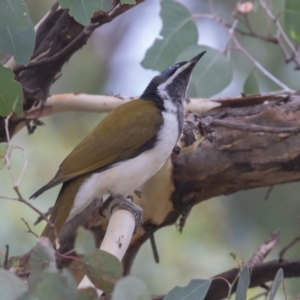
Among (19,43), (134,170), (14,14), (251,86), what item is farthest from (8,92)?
(251,86)

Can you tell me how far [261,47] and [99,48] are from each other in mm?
1652

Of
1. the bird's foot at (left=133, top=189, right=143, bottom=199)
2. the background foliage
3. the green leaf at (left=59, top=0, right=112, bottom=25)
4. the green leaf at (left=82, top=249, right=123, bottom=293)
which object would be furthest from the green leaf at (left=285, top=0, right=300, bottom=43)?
the green leaf at (left=82, top=249, right=123, bottom=293)

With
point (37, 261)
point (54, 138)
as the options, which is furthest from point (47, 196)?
point (37, 261)

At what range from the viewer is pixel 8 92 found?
174 centimetres

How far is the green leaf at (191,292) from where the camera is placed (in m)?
1.56

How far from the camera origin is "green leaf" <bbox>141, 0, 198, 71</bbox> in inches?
111

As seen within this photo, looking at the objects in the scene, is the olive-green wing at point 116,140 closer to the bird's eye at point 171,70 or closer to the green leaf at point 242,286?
the bird's eye at point 171,70

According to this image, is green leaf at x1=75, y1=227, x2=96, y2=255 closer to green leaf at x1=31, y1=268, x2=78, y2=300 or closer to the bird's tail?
green leaf at x1=31, y1=268, x2=78, y2=300

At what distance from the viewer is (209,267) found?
4211 mm

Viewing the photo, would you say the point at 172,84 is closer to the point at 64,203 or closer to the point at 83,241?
the point at 64,203

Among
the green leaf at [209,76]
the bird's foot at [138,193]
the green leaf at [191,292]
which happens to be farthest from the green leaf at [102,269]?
the green leaf at [209,76]

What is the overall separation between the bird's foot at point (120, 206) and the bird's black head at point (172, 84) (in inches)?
18.0

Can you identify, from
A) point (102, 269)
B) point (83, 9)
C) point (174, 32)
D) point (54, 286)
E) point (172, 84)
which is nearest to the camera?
point (54, 286)

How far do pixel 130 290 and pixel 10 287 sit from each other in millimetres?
233
